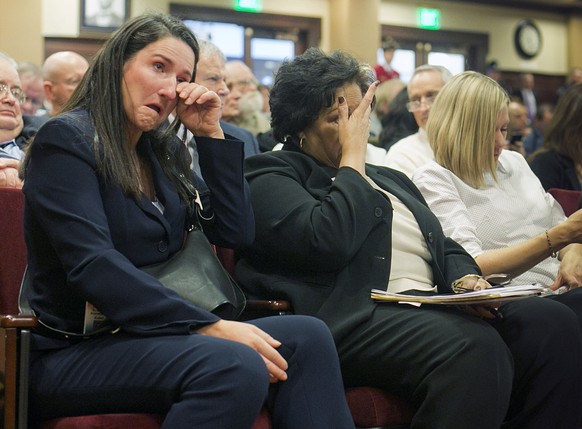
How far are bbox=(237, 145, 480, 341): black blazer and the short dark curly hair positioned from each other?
0.15 metres

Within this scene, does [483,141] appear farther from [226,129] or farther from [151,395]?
[151,395]

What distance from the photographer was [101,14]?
8.95m

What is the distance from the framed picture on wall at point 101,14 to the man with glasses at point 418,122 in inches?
217

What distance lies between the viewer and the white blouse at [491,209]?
2.75 meters

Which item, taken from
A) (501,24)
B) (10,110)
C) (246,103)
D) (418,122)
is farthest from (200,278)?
(501,24)

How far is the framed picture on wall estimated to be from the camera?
8.91 metres

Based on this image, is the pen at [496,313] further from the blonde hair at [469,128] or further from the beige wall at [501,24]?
the beige wall at [501,24]

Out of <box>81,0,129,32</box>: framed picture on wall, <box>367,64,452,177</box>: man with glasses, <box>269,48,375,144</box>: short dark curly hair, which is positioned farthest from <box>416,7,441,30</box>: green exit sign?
<box>269,48,375,144</box>: short dark curly hair

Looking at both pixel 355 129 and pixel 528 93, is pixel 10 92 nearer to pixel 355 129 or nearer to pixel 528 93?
pixel 355 129

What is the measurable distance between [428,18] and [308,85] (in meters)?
9.32

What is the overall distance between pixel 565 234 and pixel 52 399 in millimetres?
1577

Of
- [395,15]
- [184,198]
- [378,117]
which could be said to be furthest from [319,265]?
[395,15]

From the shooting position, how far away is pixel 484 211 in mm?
2820

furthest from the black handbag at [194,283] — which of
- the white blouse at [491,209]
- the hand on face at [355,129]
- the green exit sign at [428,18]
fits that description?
the green exit sign at [428,18]
